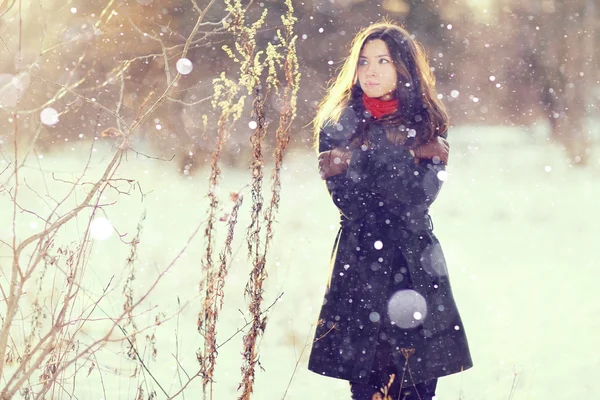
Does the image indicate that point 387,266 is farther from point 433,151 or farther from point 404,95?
point 404,95

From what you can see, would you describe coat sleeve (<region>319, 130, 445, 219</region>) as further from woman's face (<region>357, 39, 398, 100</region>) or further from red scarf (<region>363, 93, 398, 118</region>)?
woman's face (<region>357, 39, 398, 100</region>)

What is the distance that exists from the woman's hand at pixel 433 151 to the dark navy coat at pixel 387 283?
0.10 ft

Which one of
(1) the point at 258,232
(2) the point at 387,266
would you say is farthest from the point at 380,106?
(1) the point at 258,232

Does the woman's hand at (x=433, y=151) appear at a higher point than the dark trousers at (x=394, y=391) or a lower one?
higher

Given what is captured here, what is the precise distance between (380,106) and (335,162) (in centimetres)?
32

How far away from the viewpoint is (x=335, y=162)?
262 centimetres

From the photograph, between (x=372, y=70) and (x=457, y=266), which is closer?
(x=372, y=70)

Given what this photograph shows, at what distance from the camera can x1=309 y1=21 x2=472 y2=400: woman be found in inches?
99.5

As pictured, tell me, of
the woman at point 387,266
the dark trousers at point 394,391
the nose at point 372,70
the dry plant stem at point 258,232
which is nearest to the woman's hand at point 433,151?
the woman at point 387,266

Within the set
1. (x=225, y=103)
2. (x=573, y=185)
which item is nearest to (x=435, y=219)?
(x=573, y=185)

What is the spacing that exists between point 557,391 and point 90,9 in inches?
196

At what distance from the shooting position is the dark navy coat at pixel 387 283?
8.28ft

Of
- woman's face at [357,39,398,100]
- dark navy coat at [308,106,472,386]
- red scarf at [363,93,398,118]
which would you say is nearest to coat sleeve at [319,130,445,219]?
dark navy coat at [308,106,472,386]

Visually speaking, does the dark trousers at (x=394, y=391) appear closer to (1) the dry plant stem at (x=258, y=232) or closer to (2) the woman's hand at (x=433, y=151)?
(1) the dry plant stem at (x=258, y=232)
